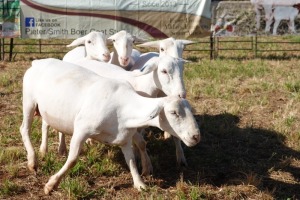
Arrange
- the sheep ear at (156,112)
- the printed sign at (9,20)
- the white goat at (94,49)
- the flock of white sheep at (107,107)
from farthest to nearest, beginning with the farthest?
→ the printed sign at (9,20) < the white goat at (94,49) < the flock of white sheep at (107,107) < the sheep ear at (156,112)

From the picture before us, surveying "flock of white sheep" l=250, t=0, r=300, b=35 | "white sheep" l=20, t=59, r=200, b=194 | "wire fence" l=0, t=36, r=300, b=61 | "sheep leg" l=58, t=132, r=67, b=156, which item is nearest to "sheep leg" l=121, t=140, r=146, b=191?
"white sheep" l=20, t=59, r=200, b=194

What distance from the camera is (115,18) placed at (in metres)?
14.2

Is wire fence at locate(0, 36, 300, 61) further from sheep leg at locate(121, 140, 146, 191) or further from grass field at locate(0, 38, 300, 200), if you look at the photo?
sheep leg at locate(121, 140, 146, 191)

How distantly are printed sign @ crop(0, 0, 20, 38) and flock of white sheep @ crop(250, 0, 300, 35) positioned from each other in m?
6.99

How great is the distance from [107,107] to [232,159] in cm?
203

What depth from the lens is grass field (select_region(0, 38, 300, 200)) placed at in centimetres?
483

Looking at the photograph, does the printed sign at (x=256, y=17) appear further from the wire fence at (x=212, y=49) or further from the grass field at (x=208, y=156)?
the grass field at (x=208, y=156)

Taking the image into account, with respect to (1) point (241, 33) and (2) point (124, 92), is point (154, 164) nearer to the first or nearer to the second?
(2) point (124, 92)

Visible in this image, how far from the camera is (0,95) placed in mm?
8914

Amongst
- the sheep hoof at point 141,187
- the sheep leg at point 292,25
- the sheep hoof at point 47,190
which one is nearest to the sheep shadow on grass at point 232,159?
the sheep hoof at point 141,187

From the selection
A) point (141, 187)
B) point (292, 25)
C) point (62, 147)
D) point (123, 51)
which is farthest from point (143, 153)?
point (292, 25)

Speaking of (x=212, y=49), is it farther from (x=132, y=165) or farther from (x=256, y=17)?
(x=132, y=165)

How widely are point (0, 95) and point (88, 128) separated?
4.83 meters

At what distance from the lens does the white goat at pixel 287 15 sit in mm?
14461
